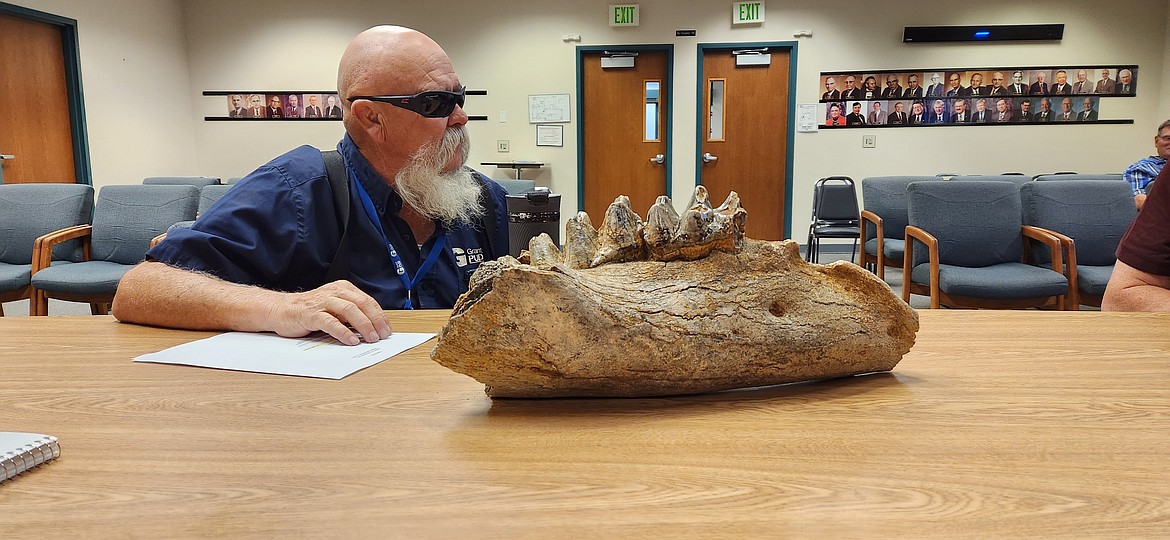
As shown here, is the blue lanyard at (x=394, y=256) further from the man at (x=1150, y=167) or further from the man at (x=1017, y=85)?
the man at (x=1017, y=85)

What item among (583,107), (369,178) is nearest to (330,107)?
(583,107)

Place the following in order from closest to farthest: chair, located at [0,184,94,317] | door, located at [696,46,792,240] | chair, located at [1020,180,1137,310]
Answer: chair, located at [1020,180,1137,310], chair, located at [0,184,94,317], door, located at [696,46,792,240]

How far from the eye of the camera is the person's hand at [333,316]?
3.47ft

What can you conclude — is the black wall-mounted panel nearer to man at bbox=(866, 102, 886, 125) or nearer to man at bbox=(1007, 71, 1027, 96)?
man at bbox=(1007, 71, 1027, 96)

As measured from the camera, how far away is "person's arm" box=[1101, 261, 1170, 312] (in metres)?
1.49

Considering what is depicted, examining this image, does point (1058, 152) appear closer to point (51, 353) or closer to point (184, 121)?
point (51, 353)

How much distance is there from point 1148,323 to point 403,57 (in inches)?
59.7

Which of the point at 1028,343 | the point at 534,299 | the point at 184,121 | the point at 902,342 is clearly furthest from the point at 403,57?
the point at 184,121

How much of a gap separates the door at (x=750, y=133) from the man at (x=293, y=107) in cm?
441

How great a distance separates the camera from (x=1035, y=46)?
706 cm

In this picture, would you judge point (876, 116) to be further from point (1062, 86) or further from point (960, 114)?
Result: point (1062, 86)

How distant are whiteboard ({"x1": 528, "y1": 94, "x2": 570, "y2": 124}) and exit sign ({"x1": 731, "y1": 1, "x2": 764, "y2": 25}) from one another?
195 cm

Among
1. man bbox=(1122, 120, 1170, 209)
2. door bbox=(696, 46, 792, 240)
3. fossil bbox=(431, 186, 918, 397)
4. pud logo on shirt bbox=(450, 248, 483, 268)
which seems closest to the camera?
fossil bbox=(431, 186, 918, 397)

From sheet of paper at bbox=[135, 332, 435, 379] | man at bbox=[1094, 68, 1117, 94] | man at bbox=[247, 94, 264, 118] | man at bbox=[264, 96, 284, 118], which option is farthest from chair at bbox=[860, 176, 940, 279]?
man at bbox=[247, 94, 264, 118]
